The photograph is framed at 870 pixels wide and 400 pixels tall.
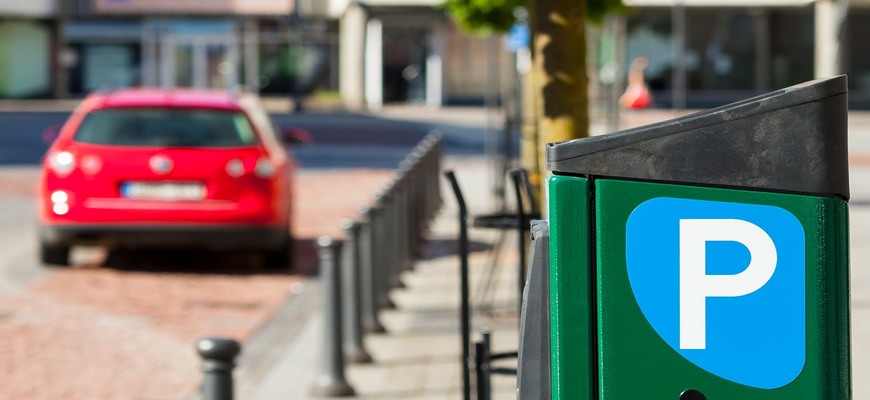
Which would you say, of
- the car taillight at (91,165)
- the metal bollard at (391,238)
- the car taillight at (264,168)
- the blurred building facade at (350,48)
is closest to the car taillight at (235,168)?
the car taillight at (264,168)

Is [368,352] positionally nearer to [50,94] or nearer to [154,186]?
[154,186]

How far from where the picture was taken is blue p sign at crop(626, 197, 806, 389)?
2.45m

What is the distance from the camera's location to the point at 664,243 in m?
2.46

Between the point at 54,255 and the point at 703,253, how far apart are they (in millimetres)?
10098

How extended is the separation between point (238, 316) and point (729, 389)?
7666 mm

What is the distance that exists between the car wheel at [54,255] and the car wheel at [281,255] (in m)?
1.46

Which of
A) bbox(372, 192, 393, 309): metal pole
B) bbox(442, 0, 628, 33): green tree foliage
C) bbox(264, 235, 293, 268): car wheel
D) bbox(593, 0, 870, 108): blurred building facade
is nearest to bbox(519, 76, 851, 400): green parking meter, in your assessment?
bbox(372, 192, 393, 309): metal pole

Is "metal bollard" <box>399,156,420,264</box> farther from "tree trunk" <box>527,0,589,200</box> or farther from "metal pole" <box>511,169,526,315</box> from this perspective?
"metal pole" <box>511,169,526,315</box>

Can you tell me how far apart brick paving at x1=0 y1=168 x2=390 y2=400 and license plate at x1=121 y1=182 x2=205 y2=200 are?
0.57 m

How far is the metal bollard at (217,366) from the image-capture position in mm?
4504

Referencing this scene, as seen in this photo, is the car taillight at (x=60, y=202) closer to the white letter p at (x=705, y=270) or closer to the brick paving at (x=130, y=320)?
the brick paving at (x=130, y=320)

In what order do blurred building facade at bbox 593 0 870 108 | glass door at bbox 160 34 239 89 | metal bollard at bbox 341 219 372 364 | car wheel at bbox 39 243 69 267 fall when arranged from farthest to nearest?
glass door at bbox 160 34 239 89, blurred building facade at bbox 593 0 870 108, car wheel at bbox 39 243 69 267, metal bollard at bbox 341 219 372 364

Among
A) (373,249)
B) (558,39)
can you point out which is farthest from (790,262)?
(373,249)

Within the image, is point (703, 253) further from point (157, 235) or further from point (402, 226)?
point (157, 235)
